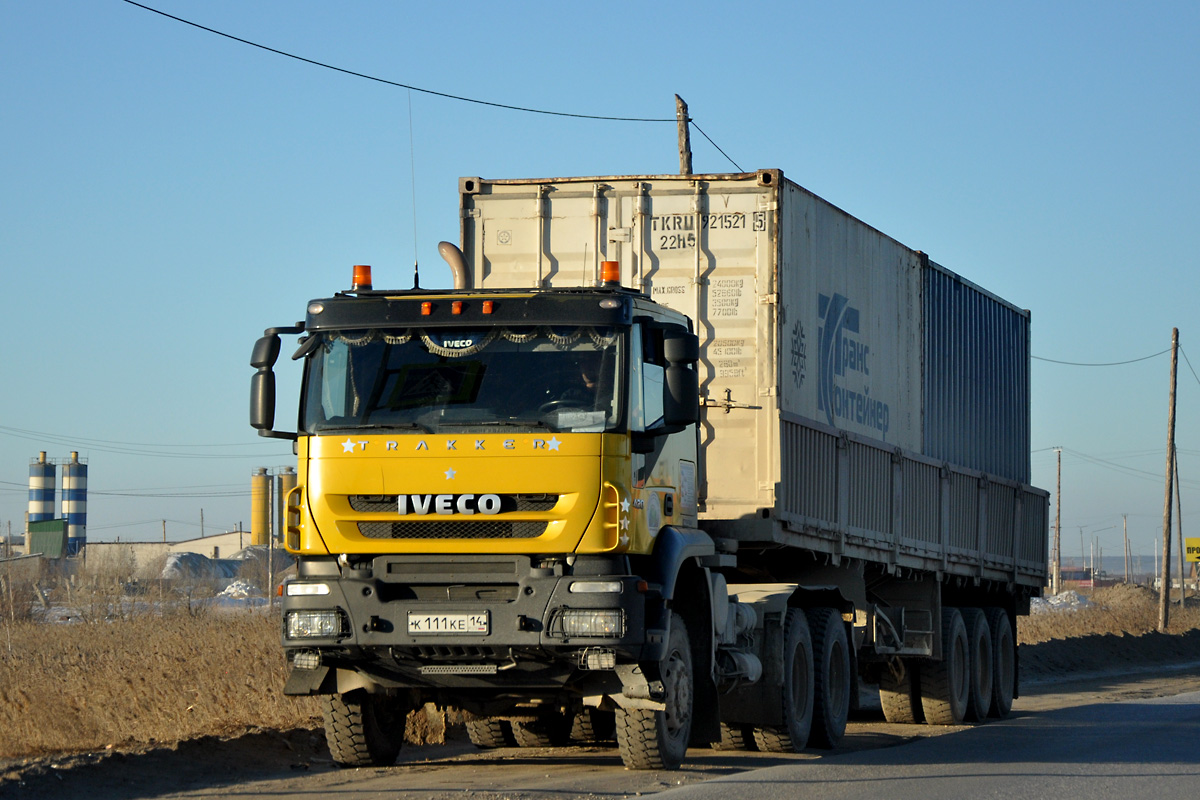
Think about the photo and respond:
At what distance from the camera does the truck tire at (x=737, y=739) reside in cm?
1294

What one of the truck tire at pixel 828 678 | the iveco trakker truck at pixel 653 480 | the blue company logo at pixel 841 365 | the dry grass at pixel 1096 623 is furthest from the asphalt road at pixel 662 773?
the dry grass at pixel 1096 623

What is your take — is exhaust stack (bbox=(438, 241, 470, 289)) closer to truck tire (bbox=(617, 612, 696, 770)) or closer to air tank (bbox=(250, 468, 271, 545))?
truck tire (bbox=(617, 612, 696, 770))

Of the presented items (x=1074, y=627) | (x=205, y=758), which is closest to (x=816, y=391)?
(x=205, y=758)

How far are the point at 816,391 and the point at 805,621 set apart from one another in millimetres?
1994

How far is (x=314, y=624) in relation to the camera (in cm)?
957

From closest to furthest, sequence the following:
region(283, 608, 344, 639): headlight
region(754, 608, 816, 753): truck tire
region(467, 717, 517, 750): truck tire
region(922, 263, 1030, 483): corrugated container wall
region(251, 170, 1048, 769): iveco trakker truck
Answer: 1. region(251, 170, 1048, 769): iveco trakker truck
2. region(283, 608, 344, 639): headlight
3. region(754, 608, 816, 753): truck tire
4. region(467, 717, 517, 750): truck tire
5. region(922, 263, 1030, 483): corrugated container wall

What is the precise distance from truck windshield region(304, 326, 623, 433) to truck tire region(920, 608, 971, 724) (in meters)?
8.24

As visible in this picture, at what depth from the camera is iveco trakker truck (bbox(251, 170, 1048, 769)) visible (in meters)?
9.37

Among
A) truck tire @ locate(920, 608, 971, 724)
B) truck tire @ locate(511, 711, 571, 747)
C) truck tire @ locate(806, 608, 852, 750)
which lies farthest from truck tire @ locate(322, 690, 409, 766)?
truck tire @ locate(920, 608, 971, 724)

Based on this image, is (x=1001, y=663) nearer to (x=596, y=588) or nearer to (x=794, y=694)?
(x=794, y=694)

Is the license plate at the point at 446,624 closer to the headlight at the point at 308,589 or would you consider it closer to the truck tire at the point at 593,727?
the headlight at the point at 308,589

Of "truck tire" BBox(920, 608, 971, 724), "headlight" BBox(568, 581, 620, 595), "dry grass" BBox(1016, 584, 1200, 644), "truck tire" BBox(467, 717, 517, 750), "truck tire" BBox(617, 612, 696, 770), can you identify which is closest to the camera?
"headlight" BBox(568, 581, 620, 595)

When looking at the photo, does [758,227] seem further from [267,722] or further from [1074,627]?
[1074,627]

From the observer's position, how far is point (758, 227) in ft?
41.5
